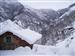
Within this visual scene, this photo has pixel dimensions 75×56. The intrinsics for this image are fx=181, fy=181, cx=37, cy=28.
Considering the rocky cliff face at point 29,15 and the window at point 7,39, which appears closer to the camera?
the window at point 7,39

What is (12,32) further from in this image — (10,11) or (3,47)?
(10,11)

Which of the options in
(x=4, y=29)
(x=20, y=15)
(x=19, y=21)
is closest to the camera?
(x=4, y=29)

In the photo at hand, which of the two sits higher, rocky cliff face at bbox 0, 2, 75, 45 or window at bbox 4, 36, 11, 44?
window at bbox 4, 36, 11, 44

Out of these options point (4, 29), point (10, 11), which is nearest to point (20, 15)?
point (10, 11)

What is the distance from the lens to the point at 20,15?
65438 mm

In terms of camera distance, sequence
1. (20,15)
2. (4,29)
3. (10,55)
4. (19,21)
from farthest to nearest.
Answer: (20,15) < (19,21) < (4,29) < (10,55)

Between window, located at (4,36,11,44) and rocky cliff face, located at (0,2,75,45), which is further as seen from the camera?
rocky cliff face, located at (0,2,75,45)

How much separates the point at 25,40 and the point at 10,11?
5556 centimetres

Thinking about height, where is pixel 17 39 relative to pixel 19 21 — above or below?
above

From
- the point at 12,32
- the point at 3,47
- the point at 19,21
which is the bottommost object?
the point at 19,21

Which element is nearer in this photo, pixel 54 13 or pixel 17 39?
pixel 17 39

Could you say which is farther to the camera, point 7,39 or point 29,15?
point 29,15

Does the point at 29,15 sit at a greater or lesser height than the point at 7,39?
lesser

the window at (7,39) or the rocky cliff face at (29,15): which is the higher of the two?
the window at (7,39)
